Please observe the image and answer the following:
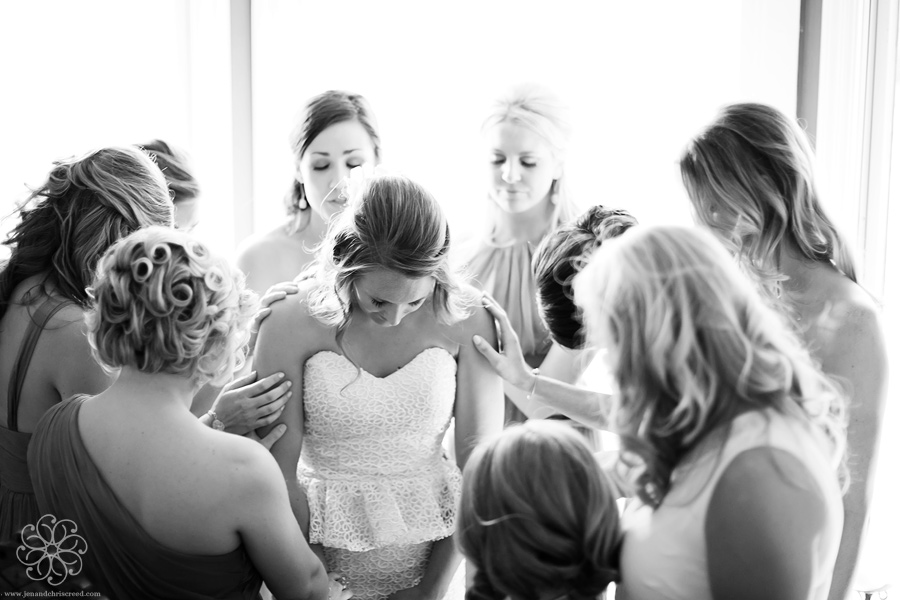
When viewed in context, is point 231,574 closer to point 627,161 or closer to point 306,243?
point 306,243

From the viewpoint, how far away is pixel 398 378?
6.38ft

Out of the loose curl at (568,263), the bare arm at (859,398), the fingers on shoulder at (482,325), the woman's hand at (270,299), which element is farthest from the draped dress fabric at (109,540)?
the bare arm at (859,398)

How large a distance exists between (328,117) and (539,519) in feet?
6.36

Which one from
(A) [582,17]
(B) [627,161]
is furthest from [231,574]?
(A) [582,17]

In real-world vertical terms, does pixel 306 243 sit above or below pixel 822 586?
above

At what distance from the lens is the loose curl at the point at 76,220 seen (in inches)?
72.1

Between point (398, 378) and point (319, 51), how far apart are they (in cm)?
268

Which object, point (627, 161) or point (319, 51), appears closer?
point (627, 161)

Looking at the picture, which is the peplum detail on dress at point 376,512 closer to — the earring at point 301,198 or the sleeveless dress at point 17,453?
the sleeveless dress at point 17,453

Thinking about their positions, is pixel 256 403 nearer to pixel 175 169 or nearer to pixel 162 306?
pixel 162 306


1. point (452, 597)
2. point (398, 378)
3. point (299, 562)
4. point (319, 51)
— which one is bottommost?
point (452, 597)

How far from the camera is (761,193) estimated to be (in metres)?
1.78

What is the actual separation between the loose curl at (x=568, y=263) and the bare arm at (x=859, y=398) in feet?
1.83

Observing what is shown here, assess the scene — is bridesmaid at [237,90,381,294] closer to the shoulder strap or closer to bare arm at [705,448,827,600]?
the shoulder strap
